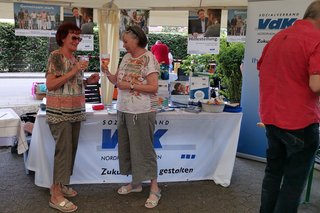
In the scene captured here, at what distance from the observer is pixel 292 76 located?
5.97 ft

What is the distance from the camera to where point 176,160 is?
123 inches

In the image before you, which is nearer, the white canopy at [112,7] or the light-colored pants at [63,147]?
the light-colored pants at [63,147]

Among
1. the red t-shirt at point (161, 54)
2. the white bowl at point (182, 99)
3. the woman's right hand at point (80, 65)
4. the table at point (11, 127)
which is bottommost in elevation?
the table at point (11, 127)

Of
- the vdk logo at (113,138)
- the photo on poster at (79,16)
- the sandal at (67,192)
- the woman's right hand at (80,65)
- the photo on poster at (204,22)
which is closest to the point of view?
the woman's right hand at (80,65)

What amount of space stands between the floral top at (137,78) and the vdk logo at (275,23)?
5.48 feet

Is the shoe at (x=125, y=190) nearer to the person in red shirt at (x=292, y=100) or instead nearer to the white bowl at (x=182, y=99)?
the white bowl at (x=182, y=99)

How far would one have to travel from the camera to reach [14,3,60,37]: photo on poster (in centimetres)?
370

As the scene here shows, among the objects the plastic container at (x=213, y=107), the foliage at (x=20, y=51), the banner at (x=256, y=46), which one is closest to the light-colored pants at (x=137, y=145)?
the plastic container at (x=213, y=107)

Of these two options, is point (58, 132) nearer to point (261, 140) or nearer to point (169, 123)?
point (169, 123)

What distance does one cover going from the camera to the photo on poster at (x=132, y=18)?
3.68 m

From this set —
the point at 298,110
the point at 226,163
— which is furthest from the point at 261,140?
the point at 298,110

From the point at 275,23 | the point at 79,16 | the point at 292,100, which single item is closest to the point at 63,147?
the point at 292,100

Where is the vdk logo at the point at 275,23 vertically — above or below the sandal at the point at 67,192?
above

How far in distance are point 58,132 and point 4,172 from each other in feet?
4.31
